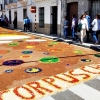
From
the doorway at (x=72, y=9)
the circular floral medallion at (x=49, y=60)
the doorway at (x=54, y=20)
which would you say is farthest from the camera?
the doorway at (x=54, y=20)

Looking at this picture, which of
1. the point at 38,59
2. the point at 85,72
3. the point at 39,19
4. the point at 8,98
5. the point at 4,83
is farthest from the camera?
the point at 39,19

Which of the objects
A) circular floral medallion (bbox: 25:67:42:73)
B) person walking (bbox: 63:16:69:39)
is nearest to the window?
person walking (bbox: 63:16:69:39)

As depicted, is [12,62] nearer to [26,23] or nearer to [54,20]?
[54,20]

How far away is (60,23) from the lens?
52.8ft

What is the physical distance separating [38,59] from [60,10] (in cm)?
914

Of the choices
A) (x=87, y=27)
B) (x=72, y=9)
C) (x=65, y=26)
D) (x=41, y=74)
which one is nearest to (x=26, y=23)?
(x=65, y=26)

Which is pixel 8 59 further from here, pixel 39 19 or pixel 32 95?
pixel 39 19

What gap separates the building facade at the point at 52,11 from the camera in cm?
1283

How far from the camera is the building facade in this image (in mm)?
12832

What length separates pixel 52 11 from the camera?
17.9 m

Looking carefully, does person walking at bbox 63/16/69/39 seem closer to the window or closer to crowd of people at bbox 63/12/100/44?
crowd of people at bbox 63/12/100/44

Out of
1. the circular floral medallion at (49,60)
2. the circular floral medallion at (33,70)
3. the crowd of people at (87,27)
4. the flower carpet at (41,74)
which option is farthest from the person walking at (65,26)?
the circular floral medallion at (33,70)

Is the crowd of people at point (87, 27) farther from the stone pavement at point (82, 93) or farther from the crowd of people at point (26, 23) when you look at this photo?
the crowd of people at point (26, 23)

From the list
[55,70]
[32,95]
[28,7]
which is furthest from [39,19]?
[32,95]
